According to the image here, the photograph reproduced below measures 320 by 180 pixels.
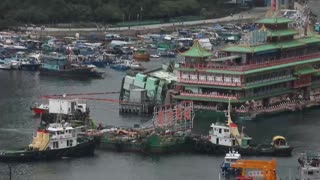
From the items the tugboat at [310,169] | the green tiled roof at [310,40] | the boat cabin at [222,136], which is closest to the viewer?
the tugboat at [310,169]

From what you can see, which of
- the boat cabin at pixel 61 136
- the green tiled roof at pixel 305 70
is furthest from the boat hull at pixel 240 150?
the green tiled roof at pixel 305 70

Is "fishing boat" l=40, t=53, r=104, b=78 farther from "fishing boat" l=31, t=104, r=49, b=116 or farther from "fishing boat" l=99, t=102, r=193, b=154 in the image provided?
"fishing boat" l=99, t=102, r=193, b=154

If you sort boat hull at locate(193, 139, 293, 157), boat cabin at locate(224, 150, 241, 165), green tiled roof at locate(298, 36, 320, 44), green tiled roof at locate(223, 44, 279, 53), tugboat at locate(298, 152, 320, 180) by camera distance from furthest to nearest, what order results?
green tiled roof at locate(298, 36, 320, 44) → green tiled roof at locate(223, 44, 279, 53) → boat hull at locate(193, 139, 293, 157) → boat cabin at locate(224, 150, 241, 165) → tugboat at locate(298, 152, 320, 180)

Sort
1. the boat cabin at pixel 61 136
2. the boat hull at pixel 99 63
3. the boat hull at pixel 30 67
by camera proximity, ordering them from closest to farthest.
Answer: the boat cabin at pixel 61 136 < the boat hull at pixel 30 67 < the boat hull at pixel 99 63

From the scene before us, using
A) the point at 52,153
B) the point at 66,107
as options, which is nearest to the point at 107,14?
the point at 66,107

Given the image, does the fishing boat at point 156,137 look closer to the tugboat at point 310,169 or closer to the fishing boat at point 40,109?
the fishing boat at point 40,109

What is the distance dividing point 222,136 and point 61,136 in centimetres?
480

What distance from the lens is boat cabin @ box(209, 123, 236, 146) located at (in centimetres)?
3991

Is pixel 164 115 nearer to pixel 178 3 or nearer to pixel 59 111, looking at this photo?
pixel 59 111

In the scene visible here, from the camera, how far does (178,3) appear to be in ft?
267

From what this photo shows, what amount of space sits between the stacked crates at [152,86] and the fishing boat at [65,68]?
8.87 m

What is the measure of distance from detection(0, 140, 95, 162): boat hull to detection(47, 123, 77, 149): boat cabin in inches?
6.4

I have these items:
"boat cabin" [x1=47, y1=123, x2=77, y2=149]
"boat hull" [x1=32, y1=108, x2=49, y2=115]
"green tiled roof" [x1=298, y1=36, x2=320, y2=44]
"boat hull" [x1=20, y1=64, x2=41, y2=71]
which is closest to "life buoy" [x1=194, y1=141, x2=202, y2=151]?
"boat cabin" [x1=47, y1=123, x2=77, y2=149]

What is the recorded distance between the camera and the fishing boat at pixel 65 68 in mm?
58056
